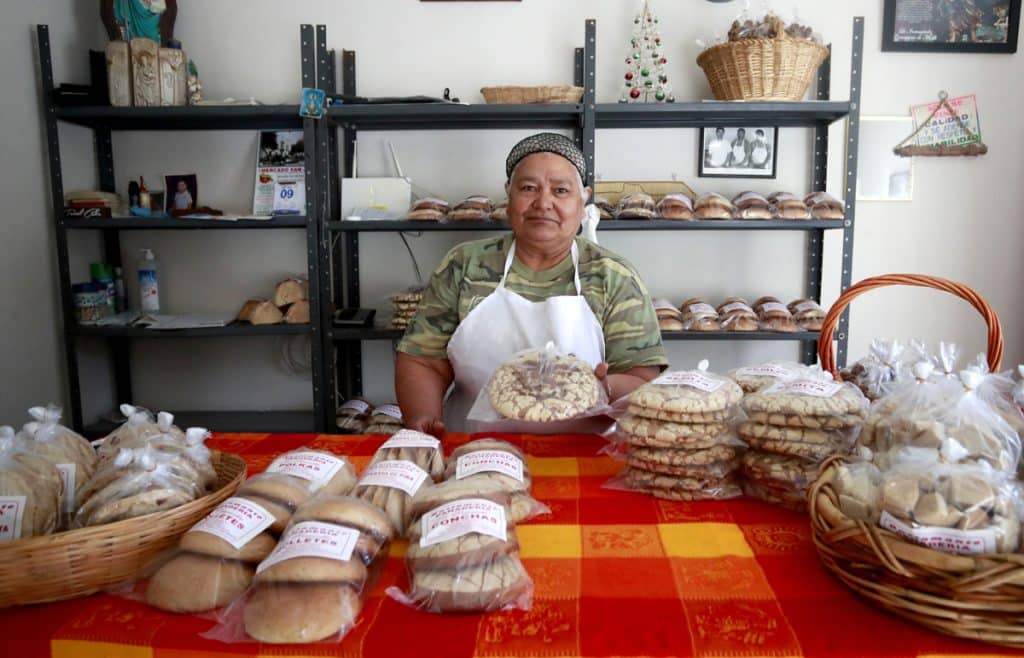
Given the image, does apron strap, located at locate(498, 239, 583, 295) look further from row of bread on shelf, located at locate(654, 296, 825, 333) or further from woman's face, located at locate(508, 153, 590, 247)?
row of bread on shelf, located at locate(654, 296, 825, 333)

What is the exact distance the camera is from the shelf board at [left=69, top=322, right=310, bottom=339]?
282 cm

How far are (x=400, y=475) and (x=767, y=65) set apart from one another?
2292mm

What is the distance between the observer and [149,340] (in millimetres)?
3309

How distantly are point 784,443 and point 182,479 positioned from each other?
2.93 feet

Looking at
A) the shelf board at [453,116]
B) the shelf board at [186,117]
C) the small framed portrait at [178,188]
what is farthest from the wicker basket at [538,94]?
the small framed portrait at [178,188]

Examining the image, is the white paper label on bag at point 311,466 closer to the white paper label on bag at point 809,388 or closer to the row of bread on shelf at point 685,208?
the white paper label on bag at point 809,388

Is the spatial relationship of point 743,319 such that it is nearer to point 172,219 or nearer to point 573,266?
point 573,266

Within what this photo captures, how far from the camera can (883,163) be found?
301cm

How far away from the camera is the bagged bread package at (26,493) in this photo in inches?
33.3

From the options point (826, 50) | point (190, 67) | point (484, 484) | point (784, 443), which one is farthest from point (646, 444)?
point (190, 67)

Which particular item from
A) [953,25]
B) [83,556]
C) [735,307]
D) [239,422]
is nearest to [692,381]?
[83,556]

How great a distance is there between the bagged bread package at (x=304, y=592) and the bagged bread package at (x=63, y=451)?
1.18ft

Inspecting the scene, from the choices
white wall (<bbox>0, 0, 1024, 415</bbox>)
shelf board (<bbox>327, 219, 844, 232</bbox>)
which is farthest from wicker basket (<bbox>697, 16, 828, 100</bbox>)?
shelf board (<bbox>327, 219, 844, 232</bbox>)

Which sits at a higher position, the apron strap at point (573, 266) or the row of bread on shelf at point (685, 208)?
the row of bread on shelf at point (685, 208)
